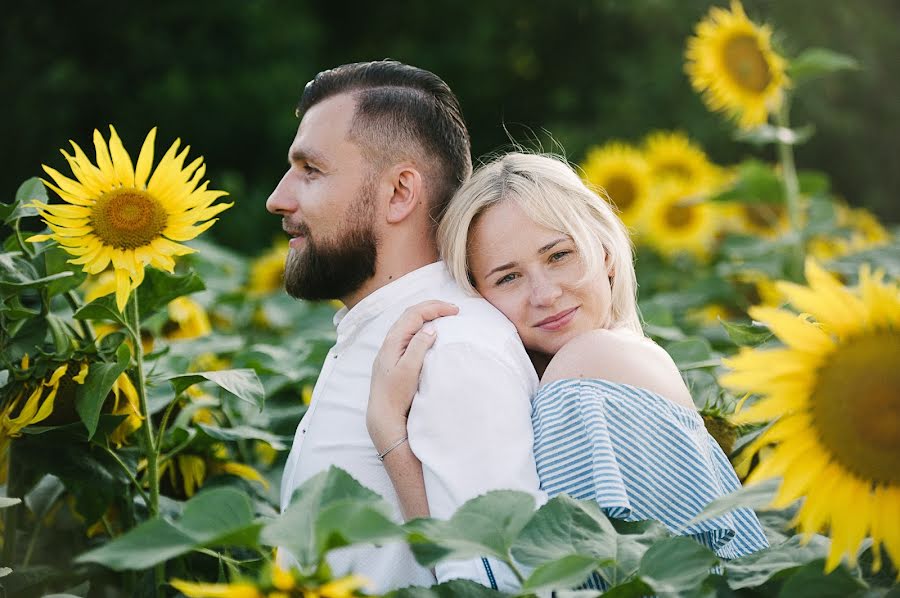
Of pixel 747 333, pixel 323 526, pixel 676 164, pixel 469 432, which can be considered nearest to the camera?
pixel 323 526

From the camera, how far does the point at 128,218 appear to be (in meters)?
1.81

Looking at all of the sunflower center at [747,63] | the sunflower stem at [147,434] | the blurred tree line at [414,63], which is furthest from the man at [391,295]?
the blurred tree line at [414,63]

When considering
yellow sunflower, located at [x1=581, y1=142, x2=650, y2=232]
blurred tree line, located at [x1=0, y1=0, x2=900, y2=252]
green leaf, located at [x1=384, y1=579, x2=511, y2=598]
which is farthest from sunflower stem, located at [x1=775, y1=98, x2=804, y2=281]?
blurred tree line, located at [x1=0, y1=0, x2=900, y2=252]

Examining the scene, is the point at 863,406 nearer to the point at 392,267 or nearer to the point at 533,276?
the point at 533,276

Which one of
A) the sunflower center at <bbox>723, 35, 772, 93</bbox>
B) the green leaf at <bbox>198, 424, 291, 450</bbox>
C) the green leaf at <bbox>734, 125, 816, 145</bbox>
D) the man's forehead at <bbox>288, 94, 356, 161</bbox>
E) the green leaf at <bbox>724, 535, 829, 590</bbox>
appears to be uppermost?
the sunflower center at <bbox>723, 35, 772, 93</bbox>

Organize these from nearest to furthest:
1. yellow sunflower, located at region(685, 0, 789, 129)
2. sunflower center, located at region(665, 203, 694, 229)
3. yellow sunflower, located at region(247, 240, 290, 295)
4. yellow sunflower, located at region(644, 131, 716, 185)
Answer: yellow sunflower, located at region(685, 0, 789, 129), sunflower center, located at region(665, 203, 694, 229), yellow sunflower, located at region(247, 240, 290, 295), yellow sunflower, located at region(644, 131, 716, 185)

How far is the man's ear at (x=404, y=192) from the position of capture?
2146 millimetres

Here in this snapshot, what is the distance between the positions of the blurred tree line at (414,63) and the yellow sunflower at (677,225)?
3751 mm

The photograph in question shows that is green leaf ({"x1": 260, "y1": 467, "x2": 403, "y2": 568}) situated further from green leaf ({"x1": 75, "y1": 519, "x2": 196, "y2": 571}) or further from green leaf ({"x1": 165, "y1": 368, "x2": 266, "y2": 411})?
green leaf ({"x1": 165, "y1": 368, "x2": 266, "y2": 411})

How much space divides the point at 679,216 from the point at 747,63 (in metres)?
0.85

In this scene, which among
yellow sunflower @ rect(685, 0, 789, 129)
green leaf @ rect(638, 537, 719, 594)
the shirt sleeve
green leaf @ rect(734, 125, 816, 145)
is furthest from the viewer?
yellow sunflower @ rect(685, 0, 789, 129)

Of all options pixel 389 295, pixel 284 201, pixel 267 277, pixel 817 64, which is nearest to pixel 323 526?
pixel 389 295

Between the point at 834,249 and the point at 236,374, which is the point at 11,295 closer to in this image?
the point at 236,374

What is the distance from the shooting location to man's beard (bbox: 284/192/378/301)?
2.12 metres
